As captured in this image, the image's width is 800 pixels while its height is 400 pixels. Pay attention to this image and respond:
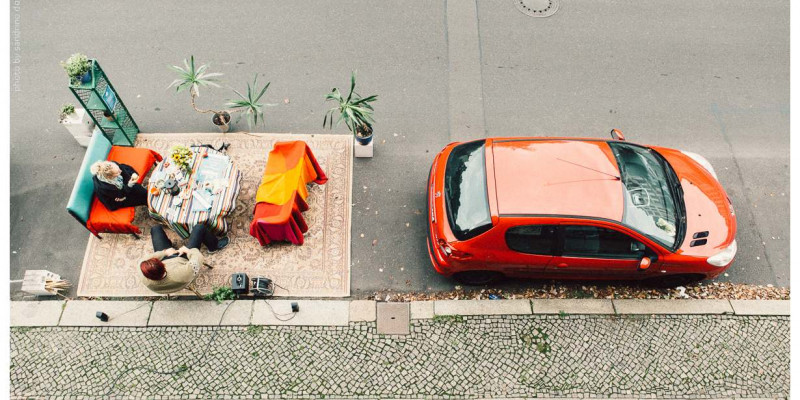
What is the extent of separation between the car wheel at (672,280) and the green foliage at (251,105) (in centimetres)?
641

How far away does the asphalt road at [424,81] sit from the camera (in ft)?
25.1

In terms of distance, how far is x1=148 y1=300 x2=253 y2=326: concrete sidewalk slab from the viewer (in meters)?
6.68

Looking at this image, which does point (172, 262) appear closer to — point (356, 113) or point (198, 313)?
point (198, 313)

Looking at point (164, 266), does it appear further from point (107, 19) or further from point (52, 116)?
point (107, 19)

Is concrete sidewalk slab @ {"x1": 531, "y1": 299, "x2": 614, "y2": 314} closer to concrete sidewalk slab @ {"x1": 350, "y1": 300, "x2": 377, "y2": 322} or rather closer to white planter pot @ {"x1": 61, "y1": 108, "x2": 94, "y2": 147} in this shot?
concrete sidewalk slab @ {"x1": 350, "y1": 300, "x2": 377, "y2": 322}

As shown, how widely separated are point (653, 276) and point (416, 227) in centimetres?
344

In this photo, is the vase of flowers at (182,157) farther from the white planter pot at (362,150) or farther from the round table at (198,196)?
the white planter pot at (362,150)

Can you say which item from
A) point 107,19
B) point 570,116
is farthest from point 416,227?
point 107,19

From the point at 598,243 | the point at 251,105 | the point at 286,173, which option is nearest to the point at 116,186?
the point at 251,105

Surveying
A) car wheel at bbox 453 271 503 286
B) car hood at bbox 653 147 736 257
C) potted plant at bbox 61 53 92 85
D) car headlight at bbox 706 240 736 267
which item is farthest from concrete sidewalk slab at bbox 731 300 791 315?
potted plant at bbox 61 53 92 85

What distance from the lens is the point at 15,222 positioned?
293 inches

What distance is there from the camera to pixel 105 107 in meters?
7.18

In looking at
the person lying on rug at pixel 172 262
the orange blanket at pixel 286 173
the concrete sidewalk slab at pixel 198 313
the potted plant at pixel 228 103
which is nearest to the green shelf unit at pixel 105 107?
the potted plant at pixel 228 103

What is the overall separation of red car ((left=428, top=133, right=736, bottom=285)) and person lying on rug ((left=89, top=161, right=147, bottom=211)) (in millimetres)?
4302
